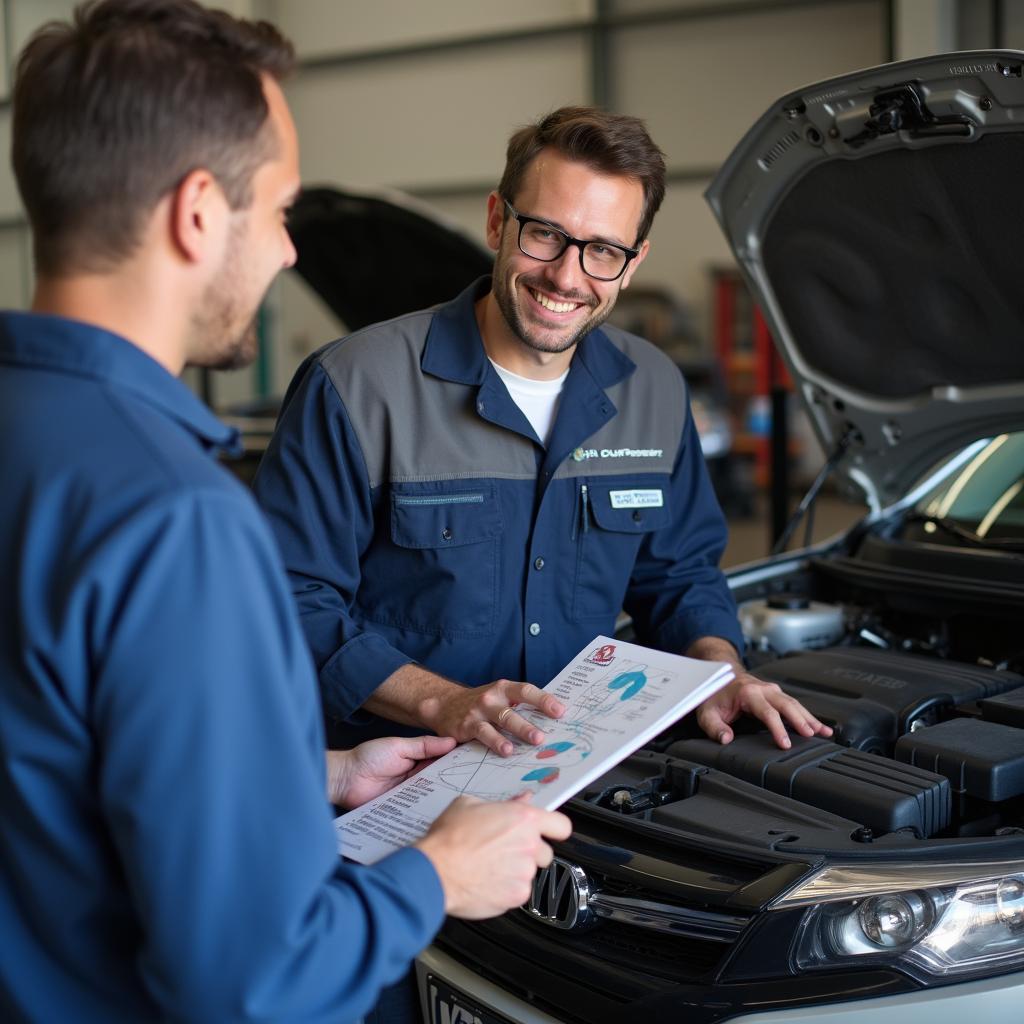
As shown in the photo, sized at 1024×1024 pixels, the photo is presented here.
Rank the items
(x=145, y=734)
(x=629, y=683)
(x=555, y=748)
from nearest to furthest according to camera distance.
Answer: (x=145, y=734)
(x=555, y=748)
(x=629, y=683)

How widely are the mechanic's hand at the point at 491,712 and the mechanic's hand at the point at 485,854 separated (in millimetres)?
423

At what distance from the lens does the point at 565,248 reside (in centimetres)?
204

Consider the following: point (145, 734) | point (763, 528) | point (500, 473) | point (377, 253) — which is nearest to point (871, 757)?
point (500, 473)

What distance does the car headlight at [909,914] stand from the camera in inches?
58.4

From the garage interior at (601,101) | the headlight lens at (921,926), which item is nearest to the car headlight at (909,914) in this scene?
the headlight lens at (921,926)

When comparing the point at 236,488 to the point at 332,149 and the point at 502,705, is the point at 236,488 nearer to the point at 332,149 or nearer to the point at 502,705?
the point at 502,705

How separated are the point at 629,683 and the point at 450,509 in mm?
588

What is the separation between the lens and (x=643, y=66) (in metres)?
10.8

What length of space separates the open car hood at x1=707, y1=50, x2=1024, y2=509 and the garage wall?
288 inches

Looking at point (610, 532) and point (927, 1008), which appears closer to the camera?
point (927, 1008)

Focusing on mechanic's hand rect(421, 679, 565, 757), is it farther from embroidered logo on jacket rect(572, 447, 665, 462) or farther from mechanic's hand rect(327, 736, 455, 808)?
embroidered logo on jacket rect(572, 447, 665, 462)

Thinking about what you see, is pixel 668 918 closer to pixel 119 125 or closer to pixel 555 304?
pixel 555 304

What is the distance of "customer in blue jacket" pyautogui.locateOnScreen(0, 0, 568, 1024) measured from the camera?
34.2 inches

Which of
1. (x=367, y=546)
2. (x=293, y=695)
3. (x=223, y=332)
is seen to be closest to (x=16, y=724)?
(x=293, y=695)
